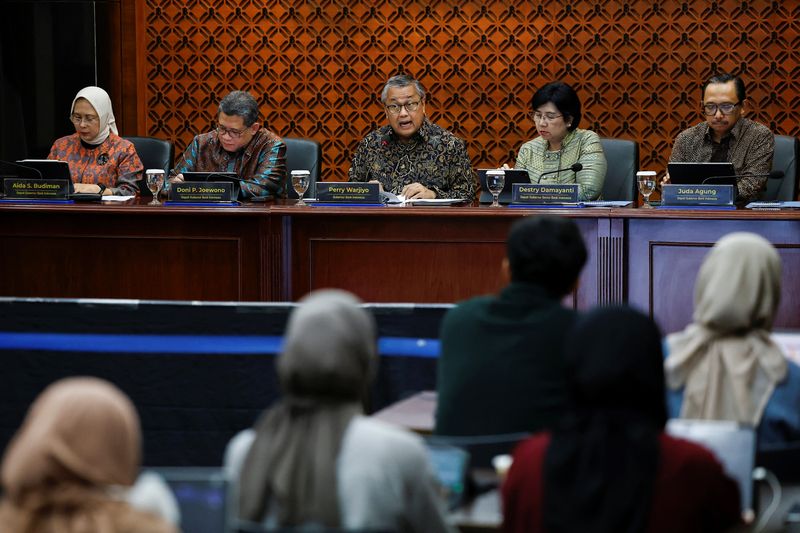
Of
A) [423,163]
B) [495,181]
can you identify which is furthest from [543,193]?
[423,163]

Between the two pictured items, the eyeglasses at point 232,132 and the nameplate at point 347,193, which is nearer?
the nameplate at point 347,193

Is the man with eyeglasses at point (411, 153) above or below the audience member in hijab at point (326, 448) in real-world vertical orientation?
above

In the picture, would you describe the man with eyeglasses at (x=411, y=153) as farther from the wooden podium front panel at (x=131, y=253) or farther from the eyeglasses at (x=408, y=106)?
the wooden podium front panel at (x=131, y=253)

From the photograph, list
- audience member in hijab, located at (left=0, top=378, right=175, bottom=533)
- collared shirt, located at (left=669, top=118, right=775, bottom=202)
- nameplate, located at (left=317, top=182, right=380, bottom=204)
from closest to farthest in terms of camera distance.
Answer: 1. audience member in hijab, located at (left=0, top=378, right=175, bottom=533)
2. nameplate, located at (left=317, top=182, right=380, bottom=204)
3. collared shirt, located at (left=669, top=118, right=775, bottom=202)

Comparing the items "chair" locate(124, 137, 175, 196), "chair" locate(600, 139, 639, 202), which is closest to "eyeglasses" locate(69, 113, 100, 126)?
"chair" locate(124, 137, 175, 196)

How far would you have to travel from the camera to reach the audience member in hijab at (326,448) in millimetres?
1548

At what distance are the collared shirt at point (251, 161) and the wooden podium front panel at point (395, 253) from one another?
0.56 meters

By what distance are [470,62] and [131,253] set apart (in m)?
2.86

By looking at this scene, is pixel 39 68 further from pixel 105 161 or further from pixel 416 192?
pixel 416 192

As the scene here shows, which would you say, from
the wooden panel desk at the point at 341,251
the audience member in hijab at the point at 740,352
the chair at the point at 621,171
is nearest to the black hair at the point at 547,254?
the audience member in hijab at the point at 740,352

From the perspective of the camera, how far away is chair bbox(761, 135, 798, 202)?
4.96 metres

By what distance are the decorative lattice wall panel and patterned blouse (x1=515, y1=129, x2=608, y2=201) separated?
1591 mm

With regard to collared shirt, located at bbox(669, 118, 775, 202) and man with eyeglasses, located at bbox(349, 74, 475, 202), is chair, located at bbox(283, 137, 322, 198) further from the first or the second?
collared shirt, located at bbox(669, 118, 775, 202)

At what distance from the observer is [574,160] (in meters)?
4.99
